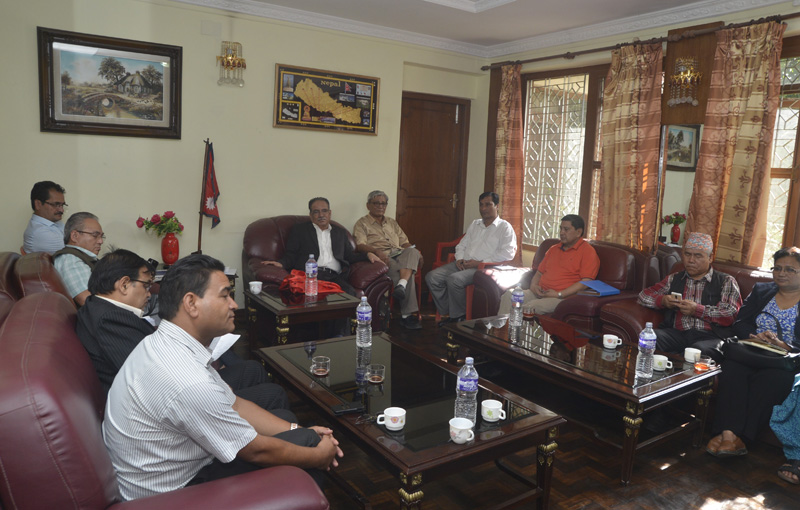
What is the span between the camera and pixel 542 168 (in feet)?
18.9

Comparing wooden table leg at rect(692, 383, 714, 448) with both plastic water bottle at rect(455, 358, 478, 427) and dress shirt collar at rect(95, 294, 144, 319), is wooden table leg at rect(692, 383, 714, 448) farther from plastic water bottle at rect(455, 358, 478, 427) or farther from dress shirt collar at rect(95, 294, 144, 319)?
dress shirt collar at rect(95, 294, 144, 319)

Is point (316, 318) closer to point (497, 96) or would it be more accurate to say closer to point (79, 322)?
point (79, 322)

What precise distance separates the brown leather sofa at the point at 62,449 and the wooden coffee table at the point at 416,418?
433mm

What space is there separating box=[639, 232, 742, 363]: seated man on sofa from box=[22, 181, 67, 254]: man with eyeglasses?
153 inches

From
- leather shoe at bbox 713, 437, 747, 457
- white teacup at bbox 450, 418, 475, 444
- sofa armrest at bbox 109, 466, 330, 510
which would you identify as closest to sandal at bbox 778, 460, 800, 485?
leather shoe at bbox 713, 437, 747, 457

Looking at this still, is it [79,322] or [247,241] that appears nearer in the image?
[79,322]

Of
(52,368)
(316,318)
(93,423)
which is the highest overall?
(52,368)

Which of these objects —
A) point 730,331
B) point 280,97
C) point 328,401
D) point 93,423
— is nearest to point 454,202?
point 280,97

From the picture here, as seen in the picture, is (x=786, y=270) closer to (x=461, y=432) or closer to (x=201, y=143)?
(x=461, y=432)

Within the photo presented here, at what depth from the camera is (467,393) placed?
2.18 m

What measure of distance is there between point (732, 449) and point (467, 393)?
1.55 meters

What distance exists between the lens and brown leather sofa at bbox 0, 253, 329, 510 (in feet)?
4.07

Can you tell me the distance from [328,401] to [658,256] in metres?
3.03

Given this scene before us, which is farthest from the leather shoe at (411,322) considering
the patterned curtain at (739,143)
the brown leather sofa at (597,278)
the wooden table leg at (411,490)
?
the wooden table leg at (411,490)
